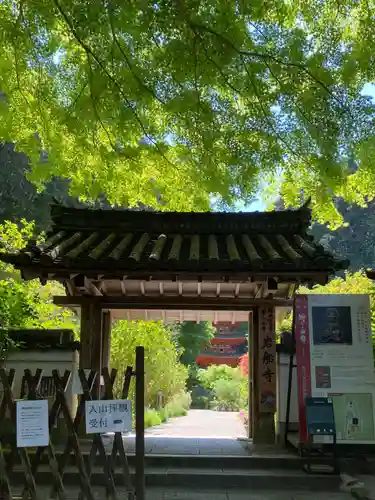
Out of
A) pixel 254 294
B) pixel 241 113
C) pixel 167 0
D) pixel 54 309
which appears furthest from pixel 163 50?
pixel 54 309

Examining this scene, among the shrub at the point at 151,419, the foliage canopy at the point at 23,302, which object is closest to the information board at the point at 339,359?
the foliage canopy at the point at 23,302

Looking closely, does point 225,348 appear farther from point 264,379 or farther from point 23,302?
point 264,379

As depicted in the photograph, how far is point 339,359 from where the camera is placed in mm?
7352

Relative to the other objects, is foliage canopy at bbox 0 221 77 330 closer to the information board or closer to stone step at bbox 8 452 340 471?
stone step at bbox 8 452 340 471

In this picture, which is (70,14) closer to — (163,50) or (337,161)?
(163,50)

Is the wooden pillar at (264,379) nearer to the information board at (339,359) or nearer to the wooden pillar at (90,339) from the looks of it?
the information board at (339,359)

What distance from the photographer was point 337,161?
6.84 m

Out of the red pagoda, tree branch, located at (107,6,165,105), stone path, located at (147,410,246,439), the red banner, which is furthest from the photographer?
the red pagoda

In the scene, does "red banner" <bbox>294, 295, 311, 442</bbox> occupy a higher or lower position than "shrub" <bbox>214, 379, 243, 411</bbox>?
higher

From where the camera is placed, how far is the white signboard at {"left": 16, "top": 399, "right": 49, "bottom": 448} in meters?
4.71

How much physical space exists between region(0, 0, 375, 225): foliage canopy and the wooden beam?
179cm

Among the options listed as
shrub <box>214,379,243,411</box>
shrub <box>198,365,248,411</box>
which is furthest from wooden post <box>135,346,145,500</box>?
shrub <box>214,379,243,411</box>

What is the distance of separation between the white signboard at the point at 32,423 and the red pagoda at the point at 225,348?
106ft

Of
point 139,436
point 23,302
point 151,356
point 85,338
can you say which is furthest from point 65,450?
point 151,356
